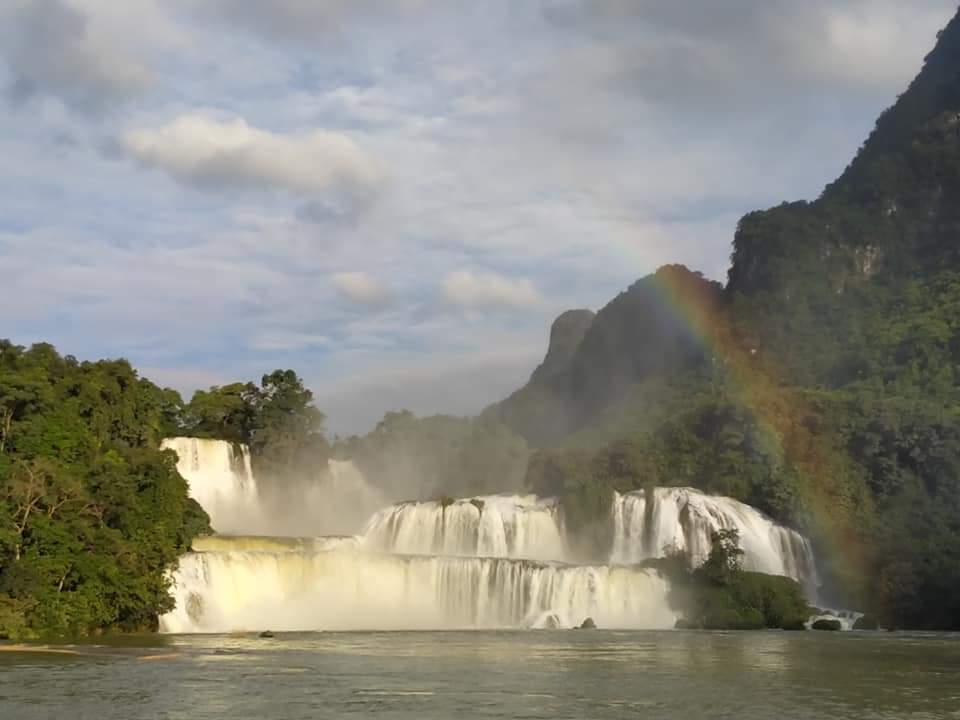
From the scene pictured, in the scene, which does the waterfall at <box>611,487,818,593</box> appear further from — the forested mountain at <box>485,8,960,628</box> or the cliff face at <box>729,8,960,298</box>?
the cliff face at <box>729,8,960,298</box>

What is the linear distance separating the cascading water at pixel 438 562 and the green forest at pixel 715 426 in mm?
1678

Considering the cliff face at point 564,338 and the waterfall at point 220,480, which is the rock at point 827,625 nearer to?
the waterfall at point 220,480

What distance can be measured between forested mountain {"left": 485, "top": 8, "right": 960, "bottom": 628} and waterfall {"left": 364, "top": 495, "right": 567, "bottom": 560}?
2651 mm

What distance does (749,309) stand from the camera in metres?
106

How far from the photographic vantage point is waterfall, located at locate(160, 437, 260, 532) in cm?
6531

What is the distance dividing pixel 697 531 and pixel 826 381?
38.3 m

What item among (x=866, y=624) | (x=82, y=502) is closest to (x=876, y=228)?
(x=866, y=624)

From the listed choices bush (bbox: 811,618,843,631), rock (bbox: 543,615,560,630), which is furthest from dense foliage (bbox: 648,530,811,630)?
rock (bbox: 543,615,560,630)

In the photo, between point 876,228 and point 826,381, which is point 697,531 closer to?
point 826,381

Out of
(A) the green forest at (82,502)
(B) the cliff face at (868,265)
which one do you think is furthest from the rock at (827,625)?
(B) the cliff face at (868,265)

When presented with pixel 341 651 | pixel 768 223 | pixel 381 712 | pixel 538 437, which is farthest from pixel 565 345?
pixel 381 712

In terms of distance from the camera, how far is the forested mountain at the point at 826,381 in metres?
62.9

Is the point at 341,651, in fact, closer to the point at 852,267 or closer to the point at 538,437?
the point at 852,267

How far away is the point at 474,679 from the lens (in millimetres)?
26391
